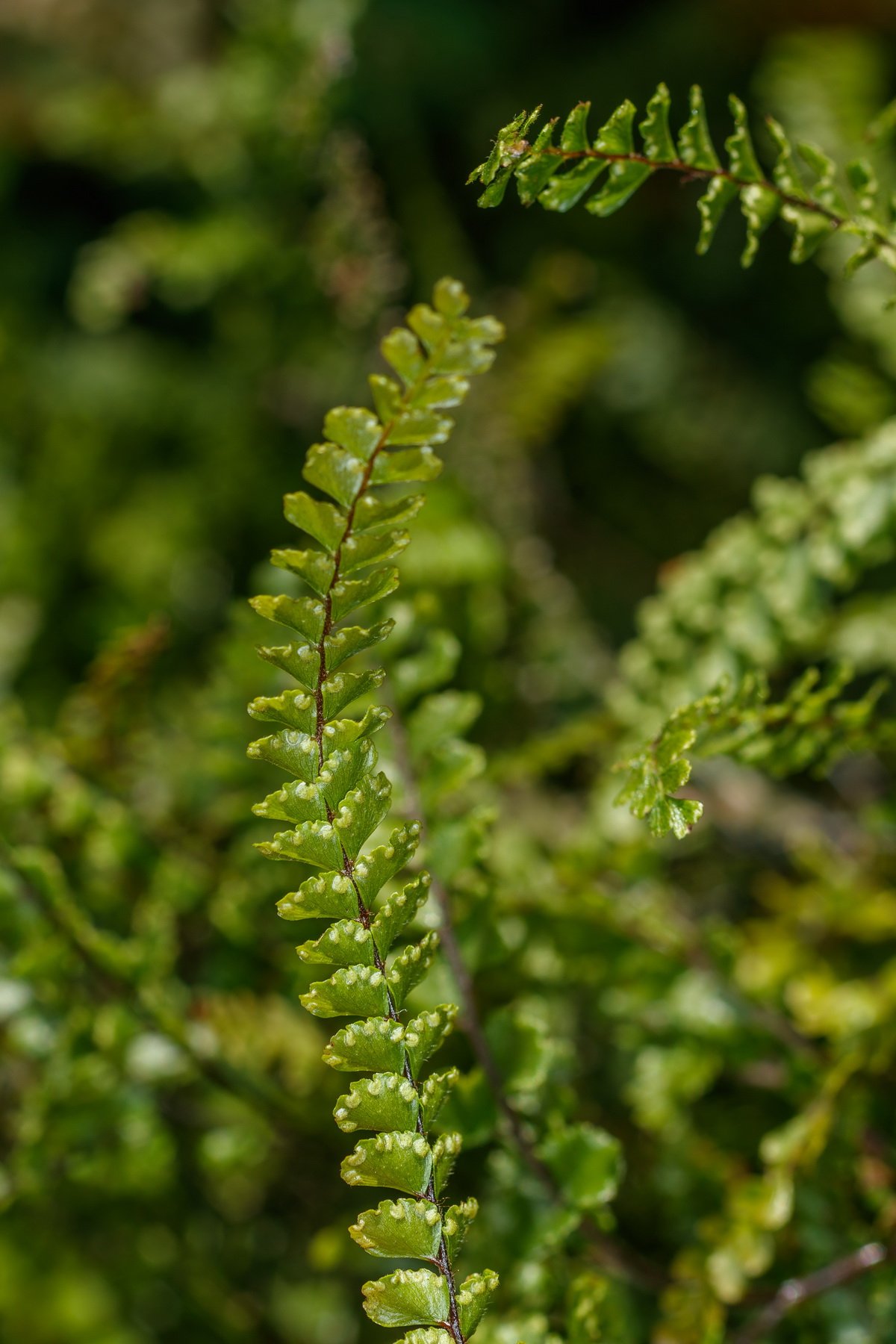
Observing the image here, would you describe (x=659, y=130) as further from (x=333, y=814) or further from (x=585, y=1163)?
(x=585, y=1163)

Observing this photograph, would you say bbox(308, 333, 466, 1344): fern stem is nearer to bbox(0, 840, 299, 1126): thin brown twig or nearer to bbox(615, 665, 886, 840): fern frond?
bbox(615, 665, 886, 840): fern frond

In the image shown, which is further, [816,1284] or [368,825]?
[816,1284]

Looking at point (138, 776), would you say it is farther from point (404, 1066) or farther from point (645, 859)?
point (404, 1066)

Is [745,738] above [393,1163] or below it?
above

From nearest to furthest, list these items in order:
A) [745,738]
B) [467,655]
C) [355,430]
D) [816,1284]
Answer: [355,430] → [745,738] → [816,1284] → [467,655]

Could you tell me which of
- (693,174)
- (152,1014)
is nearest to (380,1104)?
(152,1014)

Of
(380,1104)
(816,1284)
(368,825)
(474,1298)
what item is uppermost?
(368,825)

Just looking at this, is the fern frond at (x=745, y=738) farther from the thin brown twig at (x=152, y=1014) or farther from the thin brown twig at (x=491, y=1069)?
the thin brown twig at (x=152, y=1014)

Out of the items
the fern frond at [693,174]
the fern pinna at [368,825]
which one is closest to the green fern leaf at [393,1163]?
the fern pinna at [368,825]
